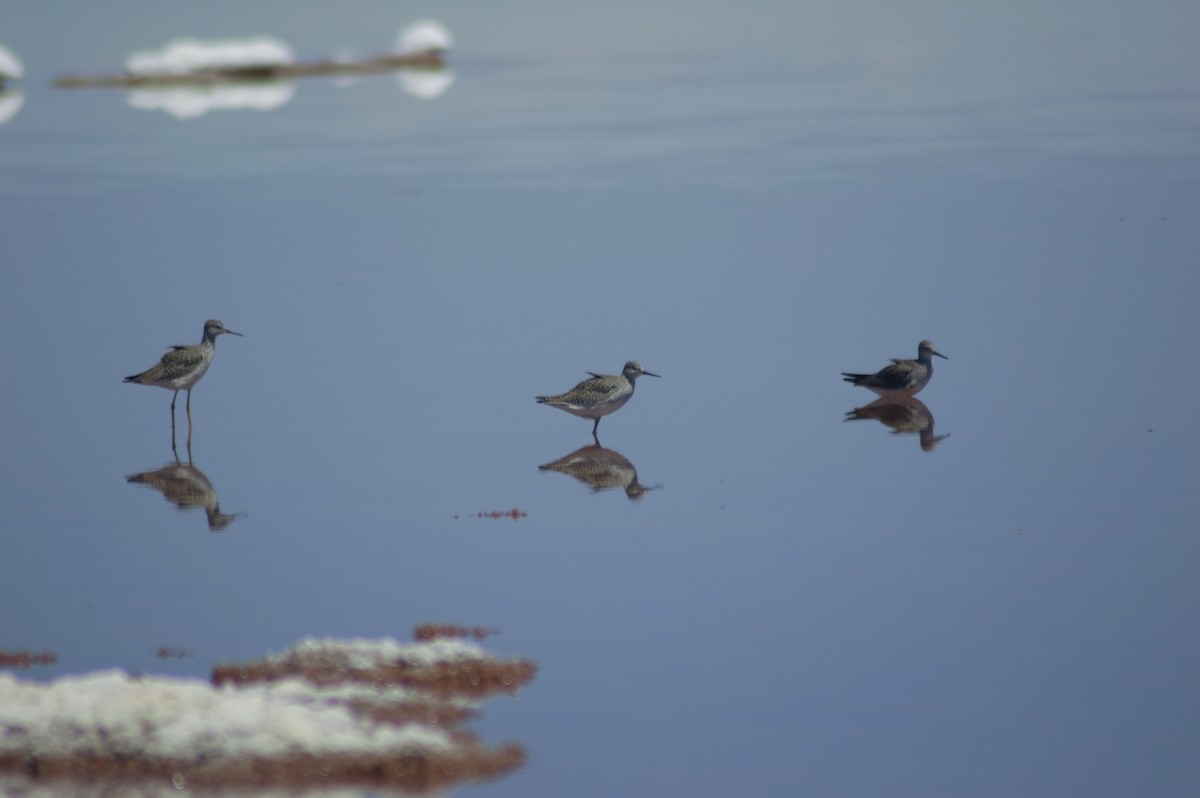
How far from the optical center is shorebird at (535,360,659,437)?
2056 centimetres

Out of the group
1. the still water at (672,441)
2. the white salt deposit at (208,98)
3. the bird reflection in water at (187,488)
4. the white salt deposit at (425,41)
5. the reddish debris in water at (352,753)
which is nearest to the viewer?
the reddish debris in water at (352,753)

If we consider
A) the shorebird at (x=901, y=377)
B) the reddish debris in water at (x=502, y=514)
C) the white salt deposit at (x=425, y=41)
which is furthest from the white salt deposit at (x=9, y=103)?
the reddish debris in water at (x=502, y=514)

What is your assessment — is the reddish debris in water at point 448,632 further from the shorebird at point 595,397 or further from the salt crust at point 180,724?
the shorebird at point 595,397

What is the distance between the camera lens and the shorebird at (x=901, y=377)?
72.6ft

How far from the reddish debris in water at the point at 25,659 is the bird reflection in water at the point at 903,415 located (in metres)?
9.96

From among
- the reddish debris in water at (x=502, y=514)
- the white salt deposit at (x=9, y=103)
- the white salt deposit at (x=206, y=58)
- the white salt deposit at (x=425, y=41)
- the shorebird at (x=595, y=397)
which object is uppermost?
the white salt deposit at (x=425, y=41)

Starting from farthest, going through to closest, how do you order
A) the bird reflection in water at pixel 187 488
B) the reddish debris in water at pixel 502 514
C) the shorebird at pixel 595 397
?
the shorebird at pixel 595 397, the bird reflection in water at pixel 187 488, the reddish debris in water at pixel 502 514

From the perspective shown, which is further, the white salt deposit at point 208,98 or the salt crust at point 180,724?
the white salt deposit at point 208,98

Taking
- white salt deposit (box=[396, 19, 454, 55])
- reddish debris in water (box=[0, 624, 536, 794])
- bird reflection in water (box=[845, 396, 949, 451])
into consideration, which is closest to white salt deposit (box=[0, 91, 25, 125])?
white salt deposit (box=[396, 19, 454, 55])

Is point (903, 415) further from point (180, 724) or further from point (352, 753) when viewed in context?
point (180, 724)

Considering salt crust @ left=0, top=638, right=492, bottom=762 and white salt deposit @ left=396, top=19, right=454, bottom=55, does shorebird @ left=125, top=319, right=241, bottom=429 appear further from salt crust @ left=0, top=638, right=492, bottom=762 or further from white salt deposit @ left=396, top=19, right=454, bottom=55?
white salt deposit @ left=396, top=19, right=454, bottom=55

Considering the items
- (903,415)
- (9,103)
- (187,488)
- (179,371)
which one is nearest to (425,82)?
(9,103)

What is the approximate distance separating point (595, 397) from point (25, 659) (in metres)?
8.24

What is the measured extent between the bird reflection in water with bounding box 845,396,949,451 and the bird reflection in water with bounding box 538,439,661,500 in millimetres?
3244
